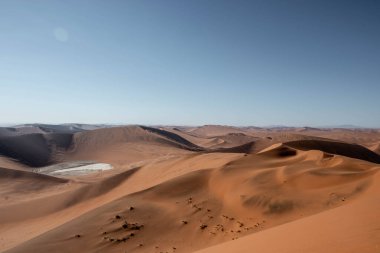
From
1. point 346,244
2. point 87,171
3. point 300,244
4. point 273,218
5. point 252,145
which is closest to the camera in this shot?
point 346,244

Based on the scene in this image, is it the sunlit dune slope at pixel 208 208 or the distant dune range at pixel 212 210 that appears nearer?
the distant dune range at pixel 212 210

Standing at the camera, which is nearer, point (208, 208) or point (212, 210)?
point (212, 210)

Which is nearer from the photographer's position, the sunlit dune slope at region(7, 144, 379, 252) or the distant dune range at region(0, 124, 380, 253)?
the distant dune range at region(0, 124, 380, 253)

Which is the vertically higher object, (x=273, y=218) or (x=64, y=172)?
(x=273, y=218)

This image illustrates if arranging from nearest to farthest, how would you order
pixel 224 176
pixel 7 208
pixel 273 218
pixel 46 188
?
pixel 273 218 < pixel 224 176 < pixel 7 208 < pixel 46 188

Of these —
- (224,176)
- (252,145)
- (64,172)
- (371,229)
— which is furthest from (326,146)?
(371,229)

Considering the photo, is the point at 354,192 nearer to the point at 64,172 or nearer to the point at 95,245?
the point at 95,245

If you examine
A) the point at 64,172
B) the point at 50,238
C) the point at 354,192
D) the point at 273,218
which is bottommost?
the point at 64,172

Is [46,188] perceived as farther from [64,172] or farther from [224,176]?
[224,176]

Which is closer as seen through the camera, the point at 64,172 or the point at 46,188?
the point at 46,188

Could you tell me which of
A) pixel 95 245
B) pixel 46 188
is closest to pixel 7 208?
pixel 46 188
